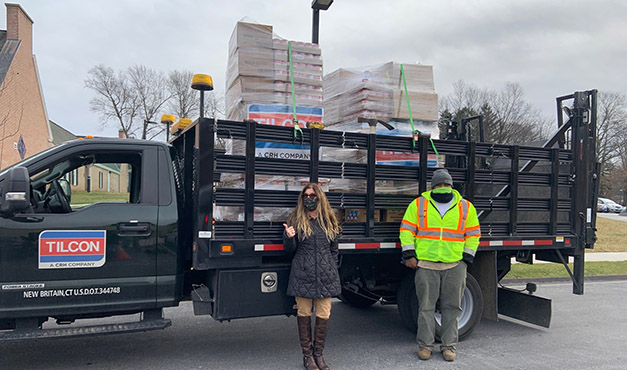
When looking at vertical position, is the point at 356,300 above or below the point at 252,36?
below

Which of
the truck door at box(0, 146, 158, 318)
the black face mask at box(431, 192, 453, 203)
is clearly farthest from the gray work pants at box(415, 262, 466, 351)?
the truck door at box(0, 146, 158, 318)

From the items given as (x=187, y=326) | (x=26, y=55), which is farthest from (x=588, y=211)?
(x=26, y=55)

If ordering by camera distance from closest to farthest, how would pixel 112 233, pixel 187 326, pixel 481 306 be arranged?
1. pixel 112 233
2. pixel 481 306
3. pixel 187 326

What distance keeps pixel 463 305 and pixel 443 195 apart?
141 centimetres

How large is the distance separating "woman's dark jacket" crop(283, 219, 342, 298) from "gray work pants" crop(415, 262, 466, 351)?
3.24 ft

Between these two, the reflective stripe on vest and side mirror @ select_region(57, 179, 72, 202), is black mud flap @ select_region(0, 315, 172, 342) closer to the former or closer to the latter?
side mirror @ select_region(57, 179, 72, 202)

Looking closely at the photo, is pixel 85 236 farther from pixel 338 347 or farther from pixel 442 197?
pixel 442 197

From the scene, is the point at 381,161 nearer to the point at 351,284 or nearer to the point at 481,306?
the point at 351,284

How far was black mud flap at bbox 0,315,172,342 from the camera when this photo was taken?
3648 mm

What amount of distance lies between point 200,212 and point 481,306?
10.4ft

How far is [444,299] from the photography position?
4.69 metres

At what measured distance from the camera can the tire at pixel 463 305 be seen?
5070mm

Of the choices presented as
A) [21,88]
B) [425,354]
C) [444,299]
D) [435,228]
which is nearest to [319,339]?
[425,354]

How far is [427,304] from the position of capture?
4656 millimetres
